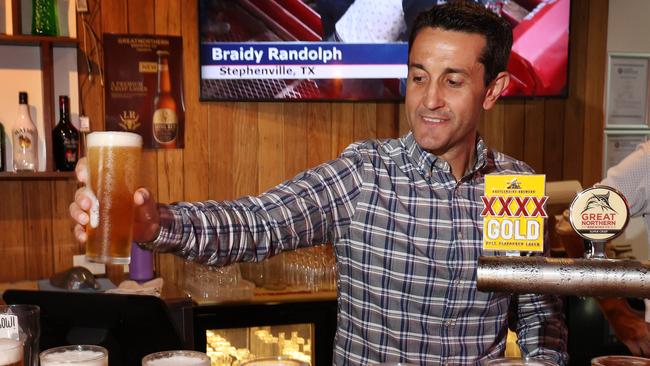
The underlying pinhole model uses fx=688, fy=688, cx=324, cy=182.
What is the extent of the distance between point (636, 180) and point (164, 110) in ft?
7.47

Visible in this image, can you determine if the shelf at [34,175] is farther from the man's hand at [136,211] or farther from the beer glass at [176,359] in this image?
the beer glass at [176,359]

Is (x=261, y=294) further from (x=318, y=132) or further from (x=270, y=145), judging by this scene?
(x=318, y=132)

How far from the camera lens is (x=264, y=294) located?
3334 millimetres

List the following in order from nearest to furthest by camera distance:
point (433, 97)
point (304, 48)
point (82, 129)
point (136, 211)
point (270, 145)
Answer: point (136, 211)
point (433, 97)
point (82, 129)
point (304, 48)
point (270, 145)

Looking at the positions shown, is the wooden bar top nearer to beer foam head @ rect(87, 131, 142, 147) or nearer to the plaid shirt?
the plaid shirt

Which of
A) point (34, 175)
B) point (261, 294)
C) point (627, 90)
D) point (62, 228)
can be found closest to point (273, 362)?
point (261, 294)

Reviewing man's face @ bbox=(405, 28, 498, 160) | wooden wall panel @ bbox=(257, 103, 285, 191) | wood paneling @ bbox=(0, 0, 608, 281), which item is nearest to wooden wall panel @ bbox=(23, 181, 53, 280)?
wood paneling @ bbox=(0, 0, 608, 281)

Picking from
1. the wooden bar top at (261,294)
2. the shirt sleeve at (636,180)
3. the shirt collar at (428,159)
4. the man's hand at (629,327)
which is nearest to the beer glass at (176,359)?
the shirt collar at (428,159)

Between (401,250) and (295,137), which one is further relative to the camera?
(295,137)

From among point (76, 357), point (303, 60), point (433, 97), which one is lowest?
point (76, 357)

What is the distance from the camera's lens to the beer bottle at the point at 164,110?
11.6 ft

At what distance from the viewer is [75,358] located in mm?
1190

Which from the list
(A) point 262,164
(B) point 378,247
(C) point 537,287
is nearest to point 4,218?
(A) point 262,164

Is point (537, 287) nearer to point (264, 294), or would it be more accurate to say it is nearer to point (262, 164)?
point (264, 294)
